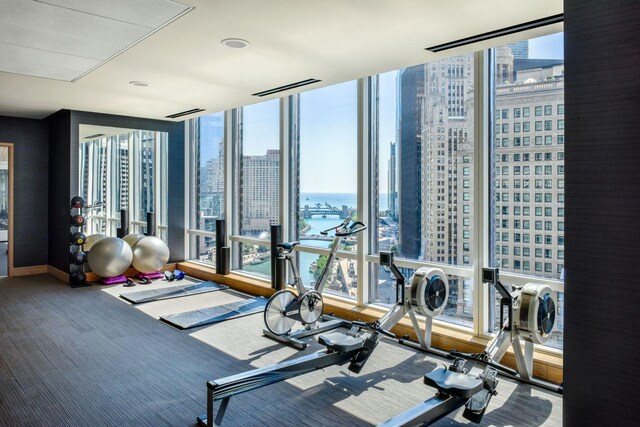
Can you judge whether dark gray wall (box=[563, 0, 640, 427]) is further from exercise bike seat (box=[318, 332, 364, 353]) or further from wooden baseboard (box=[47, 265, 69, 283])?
wooden baseboard (box=[47, 265, 69, 283])

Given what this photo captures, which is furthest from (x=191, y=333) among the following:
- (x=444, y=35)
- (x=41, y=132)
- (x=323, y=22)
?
(x=41, y=132)

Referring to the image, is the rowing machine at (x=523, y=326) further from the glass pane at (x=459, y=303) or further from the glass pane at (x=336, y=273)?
the glass pane at (x=336, y=273)

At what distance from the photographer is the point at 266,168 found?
257 inches

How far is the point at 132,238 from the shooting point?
7148 millimetres

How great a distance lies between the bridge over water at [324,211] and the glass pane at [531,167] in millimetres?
1934

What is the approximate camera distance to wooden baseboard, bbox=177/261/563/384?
3328 millimetres

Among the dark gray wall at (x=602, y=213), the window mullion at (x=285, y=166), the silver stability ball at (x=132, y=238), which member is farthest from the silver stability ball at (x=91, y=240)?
the dark gray wall at (x=602, y=213)

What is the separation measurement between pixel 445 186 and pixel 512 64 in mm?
1235

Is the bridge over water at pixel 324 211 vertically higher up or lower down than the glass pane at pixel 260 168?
lower down

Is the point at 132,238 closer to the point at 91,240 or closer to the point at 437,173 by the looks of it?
the point at 91,240

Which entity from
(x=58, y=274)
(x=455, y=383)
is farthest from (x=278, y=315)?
(x=58, y=274)

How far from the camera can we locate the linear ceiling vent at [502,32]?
3014 mm

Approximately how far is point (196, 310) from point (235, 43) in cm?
324

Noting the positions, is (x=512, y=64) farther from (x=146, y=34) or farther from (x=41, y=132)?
(x=41, y=132)
